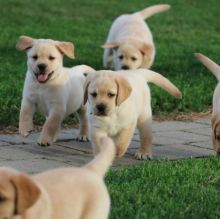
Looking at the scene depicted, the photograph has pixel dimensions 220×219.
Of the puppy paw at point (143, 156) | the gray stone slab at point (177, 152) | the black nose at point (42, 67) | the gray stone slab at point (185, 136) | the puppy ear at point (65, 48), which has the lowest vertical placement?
the gray stone slab at point (185, 136)

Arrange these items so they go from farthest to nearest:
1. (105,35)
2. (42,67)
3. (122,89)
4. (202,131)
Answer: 1. (105,35)
2. (202,131)
3. (42,67)
4. (122,89)

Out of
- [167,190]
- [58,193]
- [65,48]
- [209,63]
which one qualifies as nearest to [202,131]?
[209,63]

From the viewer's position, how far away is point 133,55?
10969mm

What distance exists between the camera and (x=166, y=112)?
920 cm

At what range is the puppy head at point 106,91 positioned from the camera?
6.68 m

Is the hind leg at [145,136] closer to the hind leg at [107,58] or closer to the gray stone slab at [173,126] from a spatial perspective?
the gray stone slab at [173,126]

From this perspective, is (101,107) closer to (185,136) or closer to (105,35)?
(185,136)

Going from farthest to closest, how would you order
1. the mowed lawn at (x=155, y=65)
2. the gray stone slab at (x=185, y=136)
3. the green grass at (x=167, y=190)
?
the gray stone slab at (x=185, y=136), the mowed lawn at (x=155, y=65), the green grass at (x=167, y=190)

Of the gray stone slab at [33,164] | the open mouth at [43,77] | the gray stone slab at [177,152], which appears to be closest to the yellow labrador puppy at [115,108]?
Result: the gray stone slab at [177,152]

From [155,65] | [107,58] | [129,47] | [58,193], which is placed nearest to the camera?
[58,193]

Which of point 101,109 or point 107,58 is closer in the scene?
point 101,109

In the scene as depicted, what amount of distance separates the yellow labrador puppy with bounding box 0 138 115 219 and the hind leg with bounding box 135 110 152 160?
2.74m

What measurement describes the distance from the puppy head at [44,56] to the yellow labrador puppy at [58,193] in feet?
11.1

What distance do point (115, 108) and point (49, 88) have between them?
1.09m
